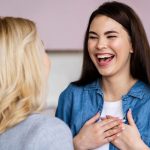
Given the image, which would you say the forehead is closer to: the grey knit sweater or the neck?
the neck

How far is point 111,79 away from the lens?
4.63 feet

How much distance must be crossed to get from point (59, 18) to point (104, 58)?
68 centimetres

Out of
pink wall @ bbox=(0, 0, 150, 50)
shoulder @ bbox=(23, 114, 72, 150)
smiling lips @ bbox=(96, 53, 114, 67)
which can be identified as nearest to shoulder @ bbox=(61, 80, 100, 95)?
smiling lips @ bbox=(96, 53, 114, 67)

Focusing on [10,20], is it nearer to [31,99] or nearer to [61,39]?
[31,99]

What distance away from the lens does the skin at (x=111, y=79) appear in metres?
1.27

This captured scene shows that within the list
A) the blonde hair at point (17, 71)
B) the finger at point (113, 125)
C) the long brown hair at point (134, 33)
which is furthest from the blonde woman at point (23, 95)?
the long brown hair at point (134, 33)

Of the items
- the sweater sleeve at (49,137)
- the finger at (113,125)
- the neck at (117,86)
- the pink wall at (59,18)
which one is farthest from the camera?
the pink wall at (59,18)

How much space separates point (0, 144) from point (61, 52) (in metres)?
1.25

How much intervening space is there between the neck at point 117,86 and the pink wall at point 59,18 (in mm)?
606

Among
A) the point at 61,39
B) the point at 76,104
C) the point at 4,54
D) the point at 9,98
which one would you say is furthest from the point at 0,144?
the point at 61,39

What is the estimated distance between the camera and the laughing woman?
128 centimetres

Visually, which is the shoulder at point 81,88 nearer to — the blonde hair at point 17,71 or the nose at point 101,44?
the nose at point 101,44

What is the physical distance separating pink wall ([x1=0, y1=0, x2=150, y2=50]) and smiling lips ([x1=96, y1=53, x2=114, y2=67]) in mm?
614

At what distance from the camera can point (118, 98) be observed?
4.58ft
